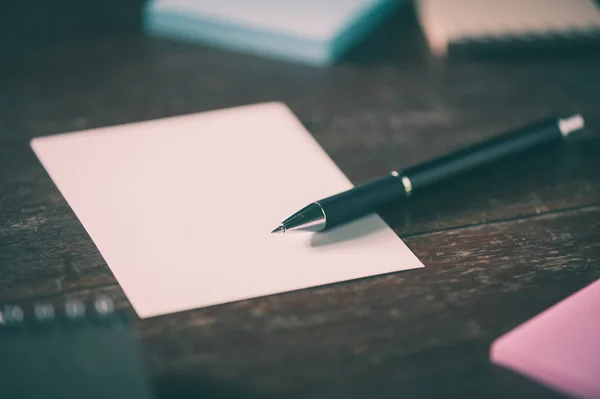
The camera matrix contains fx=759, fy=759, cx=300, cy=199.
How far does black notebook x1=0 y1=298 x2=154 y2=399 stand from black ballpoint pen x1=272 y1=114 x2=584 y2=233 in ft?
0.57

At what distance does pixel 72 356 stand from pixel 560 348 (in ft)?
0.97

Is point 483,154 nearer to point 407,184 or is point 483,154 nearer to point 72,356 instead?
point 407,184

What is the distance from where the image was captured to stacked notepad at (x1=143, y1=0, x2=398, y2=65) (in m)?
0.93

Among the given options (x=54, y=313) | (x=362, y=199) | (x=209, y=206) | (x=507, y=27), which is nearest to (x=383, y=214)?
(x=362, y=199)

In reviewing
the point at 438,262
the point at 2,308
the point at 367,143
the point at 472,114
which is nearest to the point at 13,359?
the point at 2,308

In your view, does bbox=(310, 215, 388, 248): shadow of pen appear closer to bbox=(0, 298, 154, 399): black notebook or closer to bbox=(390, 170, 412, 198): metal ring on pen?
bbox=(390, 170, 412, 198): metal ring on pen

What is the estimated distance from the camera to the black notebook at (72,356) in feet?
1.41

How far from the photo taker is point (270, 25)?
0.93 m

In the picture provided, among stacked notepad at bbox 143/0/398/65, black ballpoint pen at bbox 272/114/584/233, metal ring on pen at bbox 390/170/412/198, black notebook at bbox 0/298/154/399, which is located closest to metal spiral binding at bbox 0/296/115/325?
black notebook at bbox 0/298/154/399

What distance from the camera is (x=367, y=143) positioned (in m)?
0.77

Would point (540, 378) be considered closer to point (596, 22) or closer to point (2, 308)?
point (2, 308)

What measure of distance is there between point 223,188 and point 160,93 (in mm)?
233

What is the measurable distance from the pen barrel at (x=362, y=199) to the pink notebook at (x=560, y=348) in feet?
0.55

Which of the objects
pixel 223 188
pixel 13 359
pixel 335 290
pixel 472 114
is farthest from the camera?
pixel 472 114
